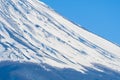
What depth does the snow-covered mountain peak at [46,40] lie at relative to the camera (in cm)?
15325

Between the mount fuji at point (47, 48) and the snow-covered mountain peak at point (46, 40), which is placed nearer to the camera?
the mount fuji at point (47, 48)

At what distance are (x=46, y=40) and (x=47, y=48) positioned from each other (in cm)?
402

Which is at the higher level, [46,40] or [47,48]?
[46,40]

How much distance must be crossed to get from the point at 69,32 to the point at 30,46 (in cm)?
1802

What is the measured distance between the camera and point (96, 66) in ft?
525

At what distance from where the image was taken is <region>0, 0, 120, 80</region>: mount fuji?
146 m

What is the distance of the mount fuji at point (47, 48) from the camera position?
479ft

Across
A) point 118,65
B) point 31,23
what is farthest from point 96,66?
point 31,23

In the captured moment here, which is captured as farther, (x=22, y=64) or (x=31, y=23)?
(x=31, y=23)

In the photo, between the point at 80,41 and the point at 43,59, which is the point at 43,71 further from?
the point at 80,41

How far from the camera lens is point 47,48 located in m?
158

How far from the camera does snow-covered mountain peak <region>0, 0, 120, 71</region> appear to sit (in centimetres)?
15325

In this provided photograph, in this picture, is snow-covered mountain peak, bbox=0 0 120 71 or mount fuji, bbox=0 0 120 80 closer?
mount fuji, bbox=0 0 120 80

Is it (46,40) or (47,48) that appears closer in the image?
(47,48)
